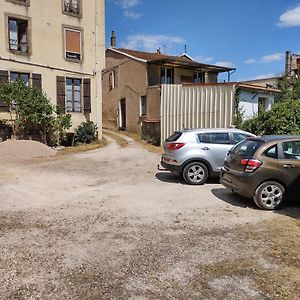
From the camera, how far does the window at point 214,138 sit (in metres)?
10.2

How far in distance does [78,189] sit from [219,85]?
11032 millimetres

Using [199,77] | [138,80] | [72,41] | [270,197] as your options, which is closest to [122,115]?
[138,80]

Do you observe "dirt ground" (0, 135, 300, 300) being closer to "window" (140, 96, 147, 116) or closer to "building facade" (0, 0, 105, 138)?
"building facade" (0, 0, 105, 138)

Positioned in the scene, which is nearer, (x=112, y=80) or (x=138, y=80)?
(x=138, y=80)

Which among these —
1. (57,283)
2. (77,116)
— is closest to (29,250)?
(57,283)

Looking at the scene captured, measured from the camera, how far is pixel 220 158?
32.9 feet

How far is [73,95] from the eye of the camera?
74.5ft

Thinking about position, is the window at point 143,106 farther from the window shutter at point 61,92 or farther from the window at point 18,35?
the window at point 18,35

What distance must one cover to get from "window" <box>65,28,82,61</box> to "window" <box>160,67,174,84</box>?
7.36 meters

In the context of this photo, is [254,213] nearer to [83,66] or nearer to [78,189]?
[78,189]

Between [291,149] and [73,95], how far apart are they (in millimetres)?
17827

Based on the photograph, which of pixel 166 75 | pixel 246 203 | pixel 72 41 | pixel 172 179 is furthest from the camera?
pixel 166 75

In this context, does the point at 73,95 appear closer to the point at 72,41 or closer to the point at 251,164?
the point at 72,41

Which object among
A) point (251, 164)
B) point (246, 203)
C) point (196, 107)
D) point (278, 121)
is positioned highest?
point (196, 107)
